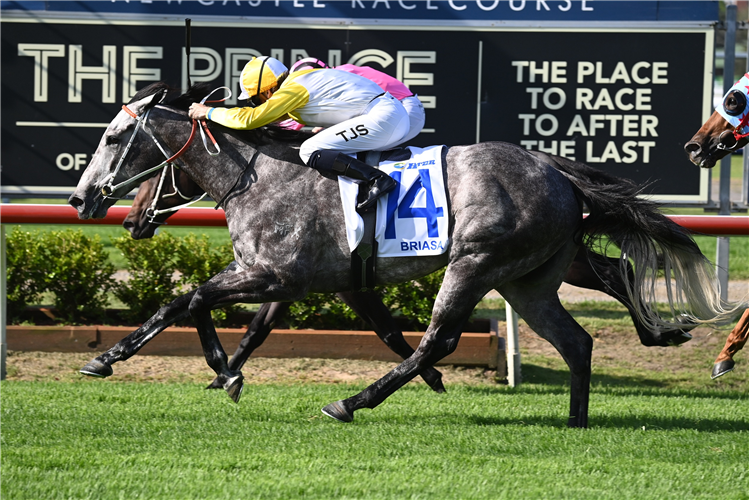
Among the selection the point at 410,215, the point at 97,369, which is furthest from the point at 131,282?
the point at 410,215

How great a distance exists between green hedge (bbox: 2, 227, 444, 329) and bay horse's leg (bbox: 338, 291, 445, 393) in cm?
127

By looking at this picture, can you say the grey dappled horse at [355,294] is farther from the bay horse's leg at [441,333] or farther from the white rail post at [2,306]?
the white rail post at [2,306]

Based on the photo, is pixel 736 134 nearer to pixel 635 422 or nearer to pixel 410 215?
pixel 635 422

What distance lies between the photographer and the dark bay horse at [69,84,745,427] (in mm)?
4480

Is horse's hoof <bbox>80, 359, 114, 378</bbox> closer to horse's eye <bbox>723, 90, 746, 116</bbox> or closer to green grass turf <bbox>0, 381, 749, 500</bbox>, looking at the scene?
green grass turf <bbox>0, 381, 749, 500</bbox>

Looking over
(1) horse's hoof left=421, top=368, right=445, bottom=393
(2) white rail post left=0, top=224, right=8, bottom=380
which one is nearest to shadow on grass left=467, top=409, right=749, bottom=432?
(1) horse's hoof left=421, top=368, right=445, bottom=393

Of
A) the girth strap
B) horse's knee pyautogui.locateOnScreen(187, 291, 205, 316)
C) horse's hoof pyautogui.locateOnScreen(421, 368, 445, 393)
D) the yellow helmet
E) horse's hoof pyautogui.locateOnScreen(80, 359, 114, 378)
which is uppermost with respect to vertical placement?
the yellow helmet

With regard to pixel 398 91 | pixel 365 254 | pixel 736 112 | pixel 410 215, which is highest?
pixel 398 91

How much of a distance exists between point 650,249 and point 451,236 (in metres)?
1.12

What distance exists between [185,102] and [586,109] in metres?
3.80

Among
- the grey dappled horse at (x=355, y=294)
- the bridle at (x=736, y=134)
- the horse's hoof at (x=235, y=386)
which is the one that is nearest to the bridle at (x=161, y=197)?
the grey dappled horse at (x=355, y=294)

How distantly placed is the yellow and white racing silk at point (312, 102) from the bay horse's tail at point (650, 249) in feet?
3.89

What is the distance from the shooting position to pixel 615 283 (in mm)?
5234

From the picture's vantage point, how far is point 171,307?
471cm
